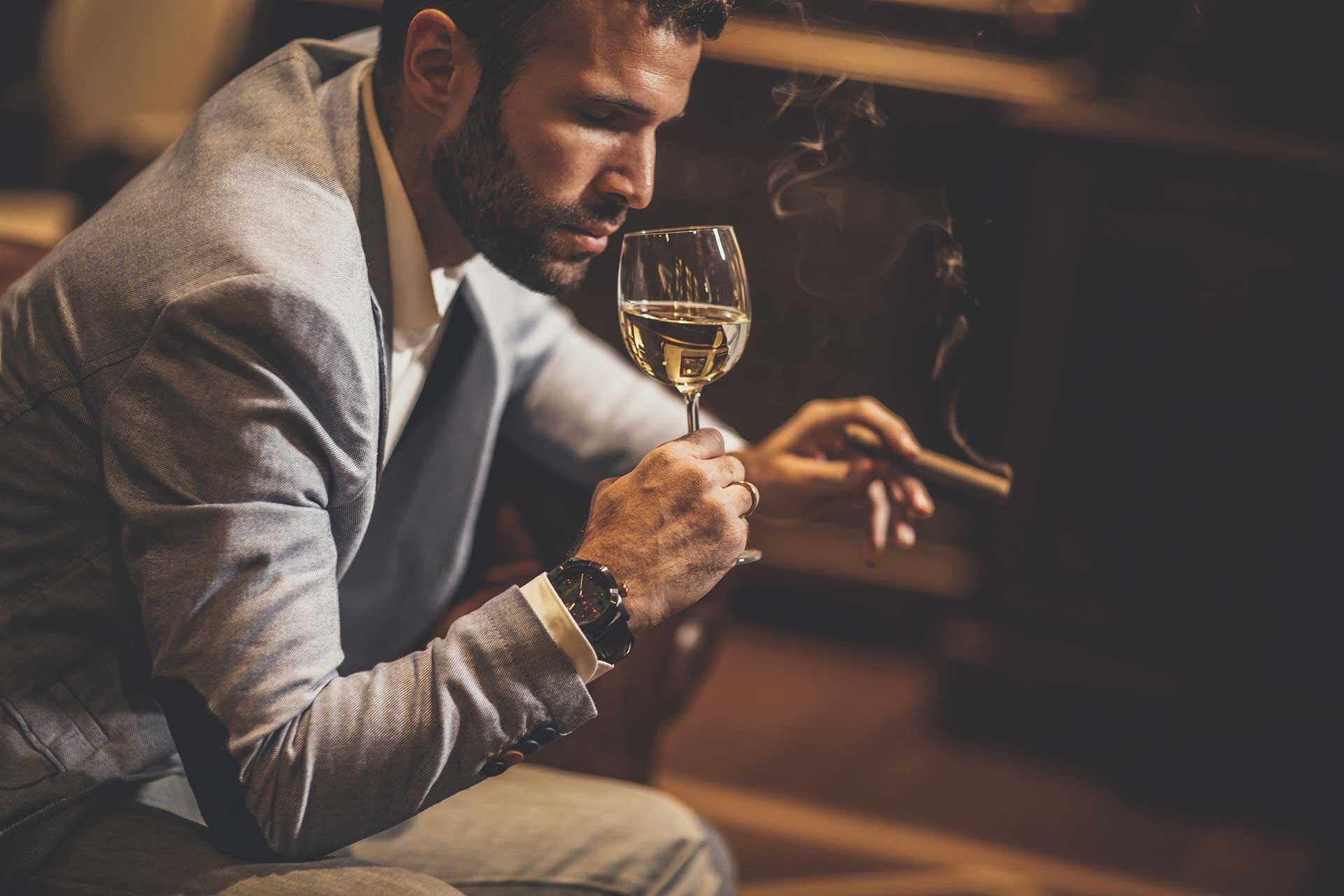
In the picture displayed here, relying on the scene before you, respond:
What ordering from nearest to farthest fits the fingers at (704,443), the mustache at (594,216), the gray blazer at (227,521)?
the gray blazer at (227,521), the fingers at (704,443), the mustache at (594,216)

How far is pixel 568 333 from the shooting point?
1.57m

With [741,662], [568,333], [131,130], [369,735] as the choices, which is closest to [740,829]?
[741,662]

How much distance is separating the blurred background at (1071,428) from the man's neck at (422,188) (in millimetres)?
937

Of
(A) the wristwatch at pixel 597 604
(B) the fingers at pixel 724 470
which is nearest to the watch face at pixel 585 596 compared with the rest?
(A) the wristwatch at pixel 597 604

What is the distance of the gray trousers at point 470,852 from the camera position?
3.23 ft

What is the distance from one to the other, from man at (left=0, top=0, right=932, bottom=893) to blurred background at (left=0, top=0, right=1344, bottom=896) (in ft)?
3.30

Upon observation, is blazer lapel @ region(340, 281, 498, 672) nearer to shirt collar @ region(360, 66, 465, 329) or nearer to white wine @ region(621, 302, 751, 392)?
shirt collar @ region(360, 66, 465, 329)

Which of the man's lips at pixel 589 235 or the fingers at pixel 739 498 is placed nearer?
the fingers at pixel 739 498

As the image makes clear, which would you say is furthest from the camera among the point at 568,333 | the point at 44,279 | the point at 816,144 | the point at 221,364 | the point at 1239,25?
the point at 1239,25

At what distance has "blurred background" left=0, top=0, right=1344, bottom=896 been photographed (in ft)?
7.22

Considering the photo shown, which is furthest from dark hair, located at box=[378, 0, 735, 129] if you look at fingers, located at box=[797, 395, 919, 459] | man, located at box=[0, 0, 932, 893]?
fingers, located at box=[797, 395, 919, 459]

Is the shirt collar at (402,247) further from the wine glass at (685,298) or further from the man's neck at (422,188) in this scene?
the wine glass at (685,298)

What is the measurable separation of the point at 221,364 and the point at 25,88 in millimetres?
3095

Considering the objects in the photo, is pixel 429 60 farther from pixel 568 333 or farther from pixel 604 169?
pixel 568 333
